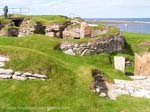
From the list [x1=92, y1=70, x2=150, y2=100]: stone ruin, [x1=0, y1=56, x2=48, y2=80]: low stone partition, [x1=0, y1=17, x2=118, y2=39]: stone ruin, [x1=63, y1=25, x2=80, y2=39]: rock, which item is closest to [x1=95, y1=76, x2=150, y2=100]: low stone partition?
[x1=92, y1=70, x2=150, y2=100]: stone ruin

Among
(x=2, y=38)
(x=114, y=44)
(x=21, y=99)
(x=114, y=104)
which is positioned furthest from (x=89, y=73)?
(x=114, y=44)

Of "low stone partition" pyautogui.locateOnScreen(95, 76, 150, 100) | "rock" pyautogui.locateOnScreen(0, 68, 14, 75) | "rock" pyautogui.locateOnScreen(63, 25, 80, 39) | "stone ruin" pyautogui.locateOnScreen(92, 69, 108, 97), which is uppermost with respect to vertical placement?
"rock" pyautogui.locateOnScreen(63, 25, 80, 39)

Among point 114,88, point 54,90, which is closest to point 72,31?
point 114,88

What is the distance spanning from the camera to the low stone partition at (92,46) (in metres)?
28.1

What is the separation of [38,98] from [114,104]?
135 inches

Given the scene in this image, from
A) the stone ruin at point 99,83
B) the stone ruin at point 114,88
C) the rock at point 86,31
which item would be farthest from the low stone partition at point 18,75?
the rock at point 86,31

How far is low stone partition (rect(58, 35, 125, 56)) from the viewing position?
2811 cm

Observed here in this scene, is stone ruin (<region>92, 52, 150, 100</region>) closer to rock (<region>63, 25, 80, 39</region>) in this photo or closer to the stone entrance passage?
the stone entrance passage

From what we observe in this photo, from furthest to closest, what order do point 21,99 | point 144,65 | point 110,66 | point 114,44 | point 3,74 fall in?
point 114,44 → point 110,66 → point 144,65 → point 3,74 → point 21,99

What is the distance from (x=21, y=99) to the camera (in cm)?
1670

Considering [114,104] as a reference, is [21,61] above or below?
above

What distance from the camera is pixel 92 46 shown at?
2909cm

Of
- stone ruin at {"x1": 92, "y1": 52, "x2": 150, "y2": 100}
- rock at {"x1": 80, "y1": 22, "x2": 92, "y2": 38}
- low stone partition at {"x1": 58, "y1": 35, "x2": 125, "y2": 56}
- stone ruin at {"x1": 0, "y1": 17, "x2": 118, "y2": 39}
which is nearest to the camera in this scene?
stone ruin at {"x1": 92, "y1": 52, "x2": 150, "y2": 100}

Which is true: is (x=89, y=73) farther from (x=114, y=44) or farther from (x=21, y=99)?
(x=114, y=44)
